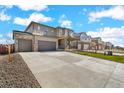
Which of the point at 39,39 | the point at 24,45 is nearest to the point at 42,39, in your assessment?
the point at 39,39

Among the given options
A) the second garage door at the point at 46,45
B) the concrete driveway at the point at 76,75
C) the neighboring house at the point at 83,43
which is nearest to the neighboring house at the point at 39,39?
the second garage door at the point at 46,45

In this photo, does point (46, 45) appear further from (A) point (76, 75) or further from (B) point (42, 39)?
(A) point (76, 75)

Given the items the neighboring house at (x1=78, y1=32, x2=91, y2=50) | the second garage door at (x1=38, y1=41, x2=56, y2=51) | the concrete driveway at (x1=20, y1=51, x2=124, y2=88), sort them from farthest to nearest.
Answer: the neighboring house at (x1=78, y1=32, x2=91, y2=50) → the second garage door at (x1=38, y1=41, x2=56, y2=51) → the concrete driveway at (x1=20, y1=51, x2=124, y2=88)

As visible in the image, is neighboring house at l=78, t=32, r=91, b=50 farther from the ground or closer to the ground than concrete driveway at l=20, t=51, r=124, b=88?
farther from the ground

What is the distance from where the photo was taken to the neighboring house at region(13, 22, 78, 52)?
44.2ft

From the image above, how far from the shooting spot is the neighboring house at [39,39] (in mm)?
13484

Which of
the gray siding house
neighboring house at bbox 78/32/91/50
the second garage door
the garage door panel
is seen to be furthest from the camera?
neighboring house at bbox 78/32/91/50

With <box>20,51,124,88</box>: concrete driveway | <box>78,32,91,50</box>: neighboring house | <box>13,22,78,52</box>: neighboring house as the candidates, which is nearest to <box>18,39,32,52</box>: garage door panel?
<box>13,22,78,52</box>: neighboring house

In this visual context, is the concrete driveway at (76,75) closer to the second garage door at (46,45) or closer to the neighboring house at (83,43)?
the second garage door at (46,45)

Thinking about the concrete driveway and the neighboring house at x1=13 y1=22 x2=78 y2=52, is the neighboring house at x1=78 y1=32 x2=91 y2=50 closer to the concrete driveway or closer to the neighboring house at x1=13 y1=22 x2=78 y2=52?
the neighboring house at x1=13 y1=22 x2=78 y2=52
